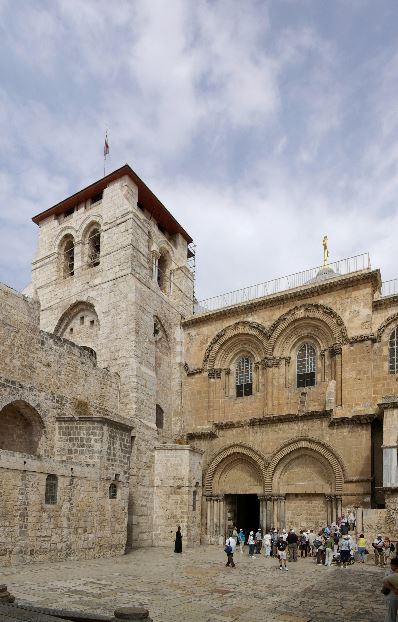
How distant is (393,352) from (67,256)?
16.5 m

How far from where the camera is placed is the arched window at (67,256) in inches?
1097

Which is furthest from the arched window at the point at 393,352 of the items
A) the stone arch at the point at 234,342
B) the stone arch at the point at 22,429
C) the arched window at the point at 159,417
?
the stone arch at the point at 22,429

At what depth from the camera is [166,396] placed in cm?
2559

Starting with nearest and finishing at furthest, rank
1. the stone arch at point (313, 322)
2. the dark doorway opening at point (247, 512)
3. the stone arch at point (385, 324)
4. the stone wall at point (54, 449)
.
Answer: the stone wall at point (54, 449) < the stone arch at point (385, 324) < the stone arch at point (313, 322) < the dark doorway opening at point (247, 512)

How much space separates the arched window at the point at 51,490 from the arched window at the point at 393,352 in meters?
12.7

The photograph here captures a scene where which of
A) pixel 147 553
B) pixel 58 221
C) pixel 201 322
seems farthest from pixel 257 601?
pixel 58 221

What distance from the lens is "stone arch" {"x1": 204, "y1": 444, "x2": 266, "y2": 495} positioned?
2280 centimetres

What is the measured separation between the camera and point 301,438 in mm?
21844

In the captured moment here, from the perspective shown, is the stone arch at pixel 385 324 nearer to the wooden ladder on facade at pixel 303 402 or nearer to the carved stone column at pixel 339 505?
the wooden ladder on facade at pixel 303 402

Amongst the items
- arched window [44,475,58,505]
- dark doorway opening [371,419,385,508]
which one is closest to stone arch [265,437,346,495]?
dark doorway opening [371,419,385,508]

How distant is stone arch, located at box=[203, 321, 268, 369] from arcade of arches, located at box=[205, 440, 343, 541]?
4.25m

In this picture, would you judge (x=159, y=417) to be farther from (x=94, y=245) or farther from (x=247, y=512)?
(x=94, y=245)

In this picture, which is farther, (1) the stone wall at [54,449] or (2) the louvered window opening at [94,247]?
(2) the louvered window opening at [94,247]

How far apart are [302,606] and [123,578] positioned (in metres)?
4.47
